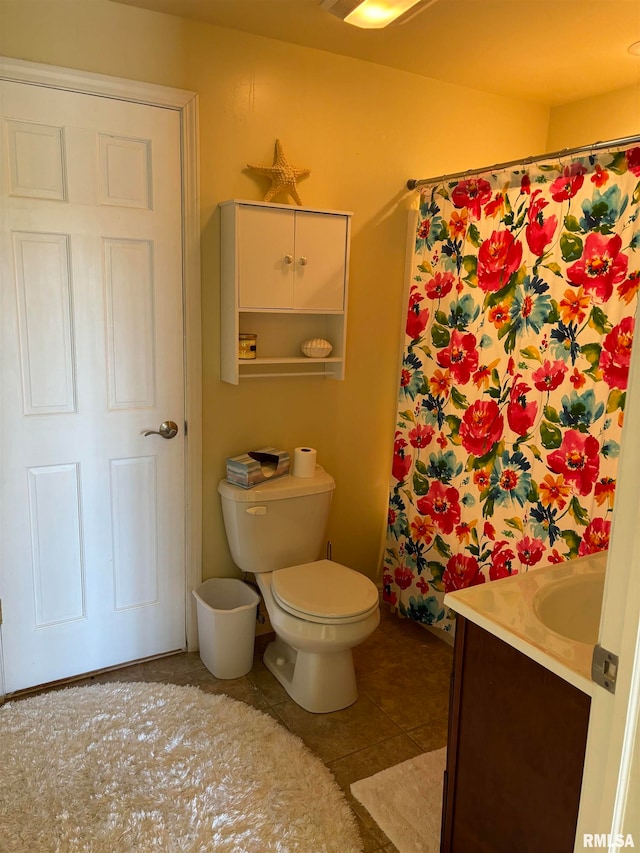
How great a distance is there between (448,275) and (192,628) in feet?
5.94

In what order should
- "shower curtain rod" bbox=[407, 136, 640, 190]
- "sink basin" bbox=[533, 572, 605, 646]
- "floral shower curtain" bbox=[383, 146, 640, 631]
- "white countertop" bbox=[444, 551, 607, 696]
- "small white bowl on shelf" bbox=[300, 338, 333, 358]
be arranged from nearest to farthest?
"white countertop" bbox=[444, 551, 607, 696], "sink basin" bbox=[533, 572, 605, 646], "shower curtain rod" bbox=[407, 136, 640, 190], "floral shower curtain" bbox=[383, 146, 640, 631], "small white bowl on shelf" bbox=[300, 338, 333, 358]

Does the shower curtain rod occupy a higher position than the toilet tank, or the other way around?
the shower curtain rod

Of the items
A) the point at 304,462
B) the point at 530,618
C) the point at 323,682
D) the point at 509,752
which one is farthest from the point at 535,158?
the point at 323,682

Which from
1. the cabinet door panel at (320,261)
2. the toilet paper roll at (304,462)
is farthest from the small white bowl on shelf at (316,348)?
the toilet paper roll at (304,462)

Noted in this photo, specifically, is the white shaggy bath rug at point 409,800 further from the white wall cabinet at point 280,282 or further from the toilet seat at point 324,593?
the white wall cabinet at point 280,282

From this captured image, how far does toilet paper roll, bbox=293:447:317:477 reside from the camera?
2629 mm

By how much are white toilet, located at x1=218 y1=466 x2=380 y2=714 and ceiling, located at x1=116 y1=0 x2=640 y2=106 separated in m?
1.68

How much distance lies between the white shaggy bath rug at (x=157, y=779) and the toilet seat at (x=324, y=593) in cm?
42

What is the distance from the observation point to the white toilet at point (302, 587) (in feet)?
7.37

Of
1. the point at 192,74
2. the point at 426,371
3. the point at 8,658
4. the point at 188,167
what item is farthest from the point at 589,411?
the point at 8,658

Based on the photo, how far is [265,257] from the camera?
7.81 ft

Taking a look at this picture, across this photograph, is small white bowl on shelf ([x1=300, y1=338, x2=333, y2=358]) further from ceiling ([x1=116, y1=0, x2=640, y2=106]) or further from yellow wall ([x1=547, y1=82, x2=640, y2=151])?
yellow wall ([x1=547, y1=82, x2=640, y2=151])

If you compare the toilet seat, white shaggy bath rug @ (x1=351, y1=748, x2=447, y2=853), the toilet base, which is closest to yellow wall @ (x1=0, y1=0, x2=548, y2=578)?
the toilet seat

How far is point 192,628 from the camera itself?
105 inches
